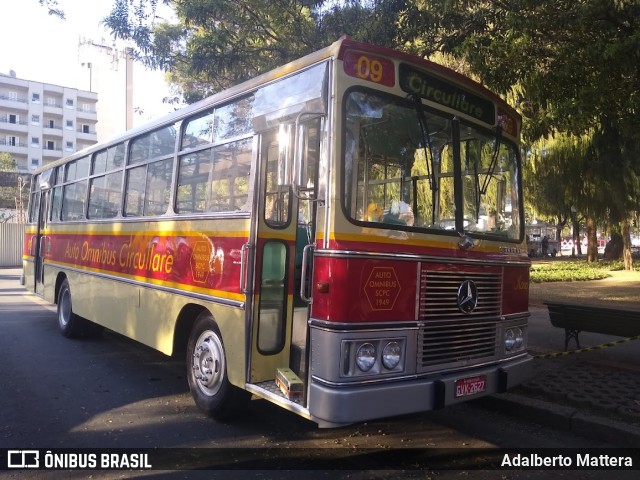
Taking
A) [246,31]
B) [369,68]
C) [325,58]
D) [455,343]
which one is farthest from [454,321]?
[246,31]

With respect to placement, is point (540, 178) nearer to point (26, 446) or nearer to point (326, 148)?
point (326, 148)

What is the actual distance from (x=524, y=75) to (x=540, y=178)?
9766 millimetres

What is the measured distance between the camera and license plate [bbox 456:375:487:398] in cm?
408

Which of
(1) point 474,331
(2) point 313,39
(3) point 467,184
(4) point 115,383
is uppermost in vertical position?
(2) point 313,39

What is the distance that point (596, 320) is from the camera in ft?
24.2

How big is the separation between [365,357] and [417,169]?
167cm

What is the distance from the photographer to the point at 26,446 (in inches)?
172

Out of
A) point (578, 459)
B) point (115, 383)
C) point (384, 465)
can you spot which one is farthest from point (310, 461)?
point (115, 383)

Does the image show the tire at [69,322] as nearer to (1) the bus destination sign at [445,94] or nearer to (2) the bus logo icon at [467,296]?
(2) the bus logo icon at [467,296]

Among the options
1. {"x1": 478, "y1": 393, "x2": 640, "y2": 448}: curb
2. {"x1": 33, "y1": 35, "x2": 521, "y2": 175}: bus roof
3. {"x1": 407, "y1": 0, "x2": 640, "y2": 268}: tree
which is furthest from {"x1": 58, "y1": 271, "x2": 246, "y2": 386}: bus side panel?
{"x1": 407, "y1": 0, "x2": 640, "y2": 268}: tree

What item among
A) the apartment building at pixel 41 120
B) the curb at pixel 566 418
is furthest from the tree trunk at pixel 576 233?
the apartment building at pixel 41 120

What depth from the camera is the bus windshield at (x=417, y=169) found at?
390cm

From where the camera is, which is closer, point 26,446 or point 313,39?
point 26,446

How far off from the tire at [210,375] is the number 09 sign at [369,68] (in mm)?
2632
